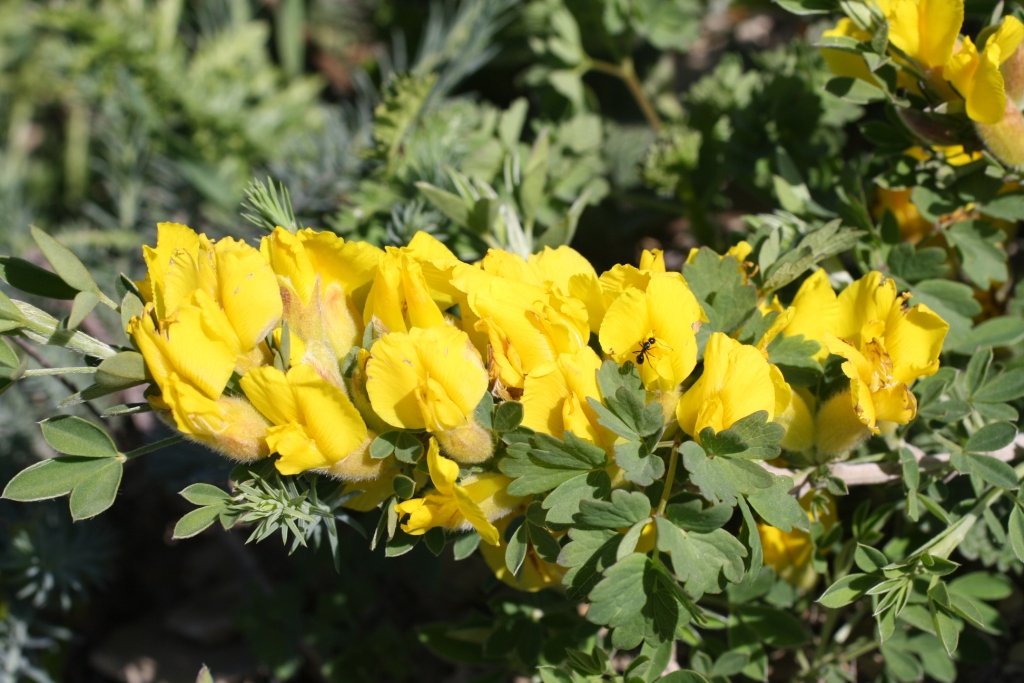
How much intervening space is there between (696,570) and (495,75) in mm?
1920

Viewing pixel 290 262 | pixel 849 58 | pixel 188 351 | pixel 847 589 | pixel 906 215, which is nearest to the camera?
pixel 188 351

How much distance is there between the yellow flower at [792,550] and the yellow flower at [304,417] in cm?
66

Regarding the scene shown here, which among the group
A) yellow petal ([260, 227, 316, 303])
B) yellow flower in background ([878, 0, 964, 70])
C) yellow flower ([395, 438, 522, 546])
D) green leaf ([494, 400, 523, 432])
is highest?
yellow flower in background ([878, 0, 964, 70])

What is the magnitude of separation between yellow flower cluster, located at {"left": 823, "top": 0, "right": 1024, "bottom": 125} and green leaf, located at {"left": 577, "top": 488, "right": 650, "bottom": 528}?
0.70 m

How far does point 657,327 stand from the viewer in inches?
37.5

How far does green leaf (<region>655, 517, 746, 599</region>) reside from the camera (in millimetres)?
921

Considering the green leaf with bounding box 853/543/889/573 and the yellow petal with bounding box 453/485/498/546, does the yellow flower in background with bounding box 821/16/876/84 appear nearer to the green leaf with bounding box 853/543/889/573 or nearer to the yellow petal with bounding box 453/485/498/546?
the green leaf with bounding box 853/543/889/573

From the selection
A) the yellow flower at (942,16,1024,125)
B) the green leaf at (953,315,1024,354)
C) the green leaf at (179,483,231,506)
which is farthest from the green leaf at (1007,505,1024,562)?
the green leaf at (179,483,231,506)

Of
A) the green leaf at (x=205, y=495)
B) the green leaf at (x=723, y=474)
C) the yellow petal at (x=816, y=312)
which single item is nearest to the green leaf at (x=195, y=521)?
the green leaf at (x=205, y=495)

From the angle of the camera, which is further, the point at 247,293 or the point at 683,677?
the point at 683,677

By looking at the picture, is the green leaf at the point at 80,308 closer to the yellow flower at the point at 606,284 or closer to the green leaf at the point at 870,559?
the yellow flower at the point at 606,284

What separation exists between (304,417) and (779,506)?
1.82ft

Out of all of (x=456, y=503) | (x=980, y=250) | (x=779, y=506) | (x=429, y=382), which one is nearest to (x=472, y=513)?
(x=456, y=503)

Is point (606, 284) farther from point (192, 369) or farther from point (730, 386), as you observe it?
point (192, 369)
